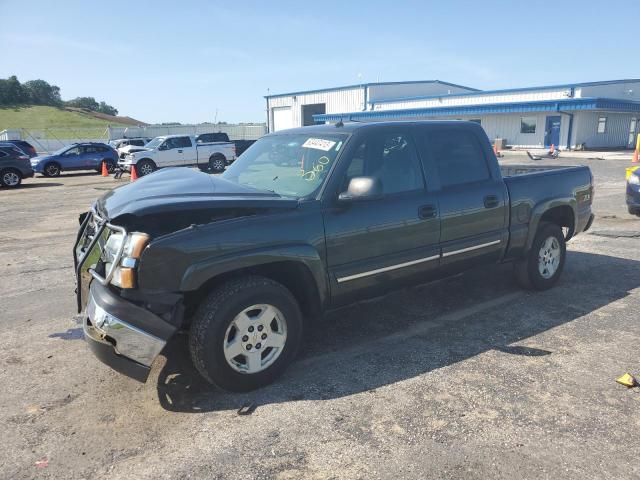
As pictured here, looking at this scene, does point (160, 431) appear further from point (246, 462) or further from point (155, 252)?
point (155, 252)

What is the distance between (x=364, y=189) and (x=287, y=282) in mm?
913

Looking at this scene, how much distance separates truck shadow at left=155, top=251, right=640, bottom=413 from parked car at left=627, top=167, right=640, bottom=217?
4.17 m

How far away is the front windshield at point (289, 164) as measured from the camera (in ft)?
12.7

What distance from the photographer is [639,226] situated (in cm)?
907

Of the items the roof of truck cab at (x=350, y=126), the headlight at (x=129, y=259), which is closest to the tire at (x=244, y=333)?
the headlight at (x=129, y=259)

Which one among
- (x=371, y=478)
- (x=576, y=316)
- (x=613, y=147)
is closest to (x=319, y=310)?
(x=371, y=478)

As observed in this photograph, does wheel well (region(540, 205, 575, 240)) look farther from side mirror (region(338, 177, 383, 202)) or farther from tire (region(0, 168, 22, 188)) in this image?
tire (region(0, 168, 22, 188))

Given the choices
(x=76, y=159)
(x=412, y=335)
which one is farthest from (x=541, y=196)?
(x=76, y=159)

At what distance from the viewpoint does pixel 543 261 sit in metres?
5.46

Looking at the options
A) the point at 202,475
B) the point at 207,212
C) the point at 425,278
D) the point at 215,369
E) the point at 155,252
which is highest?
the point at 207,212

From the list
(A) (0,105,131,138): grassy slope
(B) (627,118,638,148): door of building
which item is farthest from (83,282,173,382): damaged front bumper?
(A) (0,105,131,138): grassy slope

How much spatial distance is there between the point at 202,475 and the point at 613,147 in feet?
139

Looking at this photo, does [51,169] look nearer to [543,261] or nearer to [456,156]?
[456,156]

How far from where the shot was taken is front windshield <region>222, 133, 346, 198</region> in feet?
12.7
